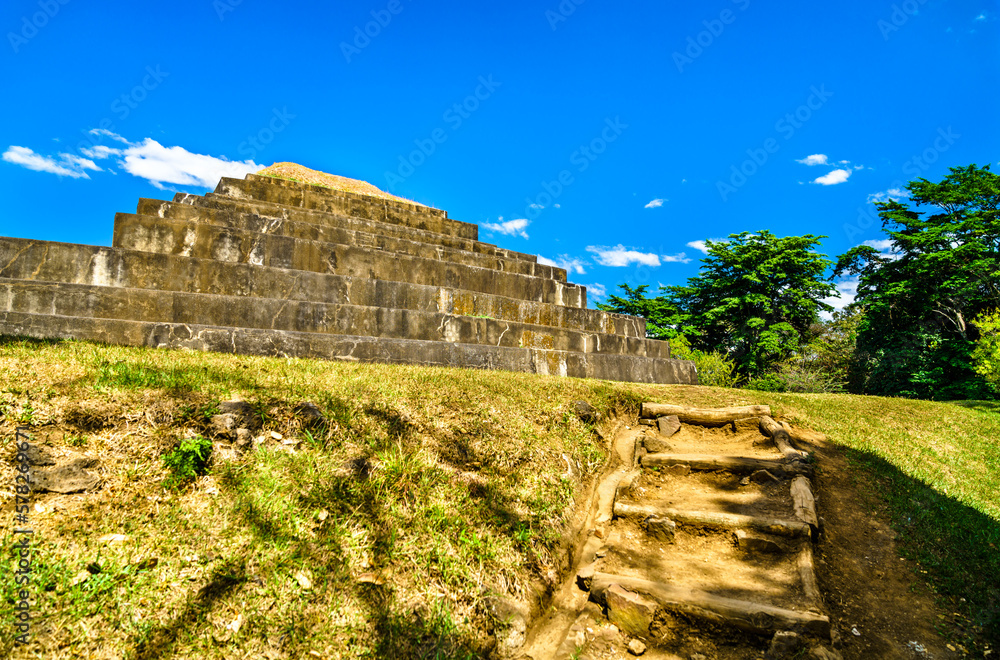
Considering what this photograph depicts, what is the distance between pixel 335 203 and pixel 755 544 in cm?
1055

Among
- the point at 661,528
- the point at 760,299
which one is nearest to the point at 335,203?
the point at 661,528

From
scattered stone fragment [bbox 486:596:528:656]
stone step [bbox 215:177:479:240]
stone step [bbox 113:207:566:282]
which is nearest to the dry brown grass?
stone step [bbox 215:177:479:240]

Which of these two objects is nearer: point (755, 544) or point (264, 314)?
point (755, 544)

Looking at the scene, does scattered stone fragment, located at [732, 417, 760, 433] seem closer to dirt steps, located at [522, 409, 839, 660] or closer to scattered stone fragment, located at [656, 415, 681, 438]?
dirt steps, located at [522, 409, 839, 660]

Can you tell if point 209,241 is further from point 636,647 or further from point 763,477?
point 763,477

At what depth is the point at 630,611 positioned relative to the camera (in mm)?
3301

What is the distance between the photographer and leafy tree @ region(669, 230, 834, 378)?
23000 mm

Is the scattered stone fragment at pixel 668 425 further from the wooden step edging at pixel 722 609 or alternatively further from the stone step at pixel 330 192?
the stone step at pixel 330 192

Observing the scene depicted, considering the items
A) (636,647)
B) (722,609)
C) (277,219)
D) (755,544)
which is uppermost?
(277,219)

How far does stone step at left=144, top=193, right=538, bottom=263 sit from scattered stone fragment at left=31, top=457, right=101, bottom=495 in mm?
6453

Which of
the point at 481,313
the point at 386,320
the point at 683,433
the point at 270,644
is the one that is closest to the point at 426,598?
the point at 270,644

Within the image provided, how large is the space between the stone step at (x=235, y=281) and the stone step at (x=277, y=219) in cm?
181

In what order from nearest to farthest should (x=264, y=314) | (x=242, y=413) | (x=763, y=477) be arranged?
(x=242, y=413)
(x=763, y=477)
(x=264, y=314)

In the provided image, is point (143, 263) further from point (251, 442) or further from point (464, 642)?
point (464, 642)
